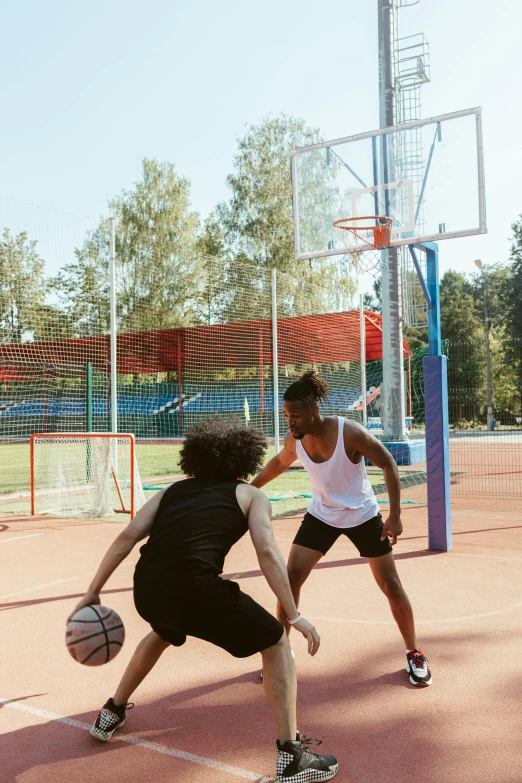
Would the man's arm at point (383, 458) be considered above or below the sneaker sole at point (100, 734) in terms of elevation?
above

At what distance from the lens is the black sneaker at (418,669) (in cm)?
397

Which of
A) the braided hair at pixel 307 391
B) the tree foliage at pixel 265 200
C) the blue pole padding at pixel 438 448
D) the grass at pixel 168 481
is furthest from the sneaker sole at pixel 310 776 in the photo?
the tree foliage at pixel 265 200

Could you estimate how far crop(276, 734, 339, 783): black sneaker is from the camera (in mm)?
2840

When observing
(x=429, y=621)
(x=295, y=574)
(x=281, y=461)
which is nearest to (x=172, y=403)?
(x=429, y=621)

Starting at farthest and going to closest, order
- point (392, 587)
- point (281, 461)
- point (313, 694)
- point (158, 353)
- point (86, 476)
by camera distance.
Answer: point (158, 353) < point (86, 476) < point (281, 461) < point (392, 587) < point (313, 694)

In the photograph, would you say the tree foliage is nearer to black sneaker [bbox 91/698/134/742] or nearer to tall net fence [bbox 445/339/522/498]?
tall net fence [bbox 445/339/522/498]

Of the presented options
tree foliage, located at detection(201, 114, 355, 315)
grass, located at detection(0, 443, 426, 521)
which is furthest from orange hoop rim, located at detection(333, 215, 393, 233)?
tree foliage, located at detection(201, 114, 355, 315)

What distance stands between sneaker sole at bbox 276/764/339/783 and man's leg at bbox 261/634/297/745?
129 mm

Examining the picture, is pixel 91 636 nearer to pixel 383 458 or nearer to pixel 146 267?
pixel 383 458

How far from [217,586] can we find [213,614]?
0.11 metres

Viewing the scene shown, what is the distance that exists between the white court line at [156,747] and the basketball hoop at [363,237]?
328 inches

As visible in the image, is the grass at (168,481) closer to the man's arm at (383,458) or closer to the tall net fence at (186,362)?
the tall net fence at (186,362)

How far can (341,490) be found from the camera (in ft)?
13.6

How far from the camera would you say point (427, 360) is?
25.4ft
